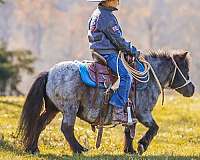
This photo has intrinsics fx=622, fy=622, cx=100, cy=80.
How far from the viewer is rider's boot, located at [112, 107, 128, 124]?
11.7 metres

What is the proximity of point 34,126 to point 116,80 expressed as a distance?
176 centimetres

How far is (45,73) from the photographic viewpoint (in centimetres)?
1161

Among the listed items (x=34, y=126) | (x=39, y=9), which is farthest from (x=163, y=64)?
(x=39, y=9)

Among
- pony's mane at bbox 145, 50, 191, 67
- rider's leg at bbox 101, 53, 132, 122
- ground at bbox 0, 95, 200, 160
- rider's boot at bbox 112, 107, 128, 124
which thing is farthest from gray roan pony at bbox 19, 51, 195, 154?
pony's mane at bbox 145, 50, 191, 67

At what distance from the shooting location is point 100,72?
11586 mm

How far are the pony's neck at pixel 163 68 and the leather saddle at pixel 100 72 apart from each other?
1.25m

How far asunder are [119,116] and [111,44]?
1.36 metres

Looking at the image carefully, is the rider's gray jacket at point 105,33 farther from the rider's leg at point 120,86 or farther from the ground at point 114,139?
the ground at point 114,139

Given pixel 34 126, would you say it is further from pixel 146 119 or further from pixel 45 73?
pixel 146 119

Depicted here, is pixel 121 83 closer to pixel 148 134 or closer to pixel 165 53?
pixel 148 134

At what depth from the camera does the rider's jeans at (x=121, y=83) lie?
1155 centimetres

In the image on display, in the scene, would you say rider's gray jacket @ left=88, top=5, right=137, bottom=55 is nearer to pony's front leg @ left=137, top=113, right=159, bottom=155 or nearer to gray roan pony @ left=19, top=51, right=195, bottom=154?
gray roan pony @ left=19, top=51, right=195, bottom=154

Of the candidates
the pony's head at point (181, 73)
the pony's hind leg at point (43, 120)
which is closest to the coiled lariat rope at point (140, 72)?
the pony's head at point (181, 73)

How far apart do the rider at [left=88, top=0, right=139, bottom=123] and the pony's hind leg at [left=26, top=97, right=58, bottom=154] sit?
1.17 meters
